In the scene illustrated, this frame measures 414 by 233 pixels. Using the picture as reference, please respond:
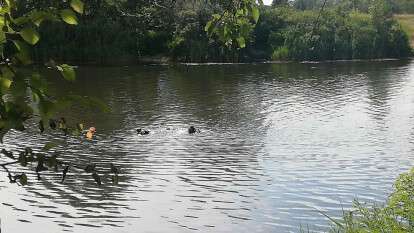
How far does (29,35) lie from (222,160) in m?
20.2

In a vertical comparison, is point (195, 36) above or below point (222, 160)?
above

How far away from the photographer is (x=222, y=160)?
71.6ft

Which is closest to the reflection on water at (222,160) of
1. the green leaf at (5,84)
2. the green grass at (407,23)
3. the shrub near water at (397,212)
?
the green leaf at (5,84)

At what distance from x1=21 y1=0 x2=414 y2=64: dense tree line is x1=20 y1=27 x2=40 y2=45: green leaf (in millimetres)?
57049

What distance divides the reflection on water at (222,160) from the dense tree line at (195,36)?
23.4 m

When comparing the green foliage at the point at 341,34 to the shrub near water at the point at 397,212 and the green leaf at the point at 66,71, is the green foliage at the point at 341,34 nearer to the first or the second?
the shrub near water at the point at 397,212

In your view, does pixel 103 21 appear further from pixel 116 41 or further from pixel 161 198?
pixel 161 198

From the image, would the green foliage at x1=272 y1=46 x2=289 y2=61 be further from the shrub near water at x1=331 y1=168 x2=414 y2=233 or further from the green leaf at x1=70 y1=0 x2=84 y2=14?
the green leaf at x1=70 y1=0 x2=84 y2=14

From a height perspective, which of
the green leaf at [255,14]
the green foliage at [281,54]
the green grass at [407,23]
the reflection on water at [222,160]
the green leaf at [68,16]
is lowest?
the reflection on water at [222,160]

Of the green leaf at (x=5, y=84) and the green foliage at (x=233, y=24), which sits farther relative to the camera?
the green foliage at (x=233, y=24)

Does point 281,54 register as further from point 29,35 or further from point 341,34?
point 29,35

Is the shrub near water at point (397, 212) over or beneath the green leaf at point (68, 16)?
beneath

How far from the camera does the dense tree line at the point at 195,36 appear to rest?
6844 cm

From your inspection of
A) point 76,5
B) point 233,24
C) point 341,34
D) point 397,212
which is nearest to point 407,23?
point 341,34
